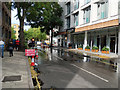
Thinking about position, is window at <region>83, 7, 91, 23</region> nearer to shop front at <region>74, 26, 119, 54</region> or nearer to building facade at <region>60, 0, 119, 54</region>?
building facade at <region>60, 0, 119, 54</region>

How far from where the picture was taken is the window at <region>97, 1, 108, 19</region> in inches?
698

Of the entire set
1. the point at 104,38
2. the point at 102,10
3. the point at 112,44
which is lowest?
the point at 112,44

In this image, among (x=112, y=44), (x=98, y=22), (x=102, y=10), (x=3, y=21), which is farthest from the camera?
(x=3, y=21)

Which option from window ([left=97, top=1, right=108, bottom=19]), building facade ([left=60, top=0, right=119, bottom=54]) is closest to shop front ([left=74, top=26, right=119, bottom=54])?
building facade ([left=60, top=0, right=119, bottom=54])

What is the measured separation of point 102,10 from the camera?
18672 millimetres

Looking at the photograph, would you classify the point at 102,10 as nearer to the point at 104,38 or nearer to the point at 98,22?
the point at 98,22

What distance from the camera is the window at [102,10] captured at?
17725 mm

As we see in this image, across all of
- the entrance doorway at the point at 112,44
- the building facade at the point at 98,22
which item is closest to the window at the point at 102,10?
the building facade at the point at 98,22

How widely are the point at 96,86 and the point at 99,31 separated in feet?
54.6

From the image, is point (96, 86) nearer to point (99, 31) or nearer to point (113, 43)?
point (113, 43)

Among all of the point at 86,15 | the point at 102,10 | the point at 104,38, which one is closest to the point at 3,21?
the point at 86,15

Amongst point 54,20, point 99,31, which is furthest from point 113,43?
point 54,20

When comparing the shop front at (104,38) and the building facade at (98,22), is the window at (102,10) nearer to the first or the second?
the building facade at (98,22)

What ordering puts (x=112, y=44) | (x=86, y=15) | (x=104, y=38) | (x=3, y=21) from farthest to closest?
1. (x=86, y=15)
2. (x=3, y=21)
3. (x=104, y=38)
4. (x=112, y=44)
